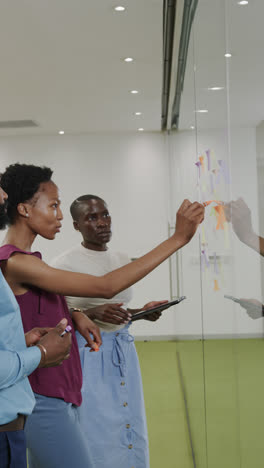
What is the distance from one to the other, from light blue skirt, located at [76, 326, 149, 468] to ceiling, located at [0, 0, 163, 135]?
2579mm

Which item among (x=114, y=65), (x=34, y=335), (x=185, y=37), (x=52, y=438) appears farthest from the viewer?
(x=114, y=65)

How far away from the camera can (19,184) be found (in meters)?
1.81

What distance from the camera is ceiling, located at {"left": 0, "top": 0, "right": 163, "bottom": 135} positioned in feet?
12.7

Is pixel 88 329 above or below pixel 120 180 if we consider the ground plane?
below

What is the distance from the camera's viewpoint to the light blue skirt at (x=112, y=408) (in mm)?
2234

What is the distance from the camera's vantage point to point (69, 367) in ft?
5.69

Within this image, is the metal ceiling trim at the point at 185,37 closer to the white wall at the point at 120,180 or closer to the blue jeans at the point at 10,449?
the blue jeans at the point at 10,449

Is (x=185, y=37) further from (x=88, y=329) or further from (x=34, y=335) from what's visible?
(x=34, y=335)

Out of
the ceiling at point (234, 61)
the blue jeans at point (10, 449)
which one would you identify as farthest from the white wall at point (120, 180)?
the blue jeans at point (10, 449)

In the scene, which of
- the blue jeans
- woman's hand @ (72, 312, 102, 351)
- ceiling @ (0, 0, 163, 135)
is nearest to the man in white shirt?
woman's hand @ (72, 312, 102, 351)

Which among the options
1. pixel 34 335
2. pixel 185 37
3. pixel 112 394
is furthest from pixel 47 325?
pixel 185 37

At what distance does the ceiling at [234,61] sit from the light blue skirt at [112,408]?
1071 millimetres

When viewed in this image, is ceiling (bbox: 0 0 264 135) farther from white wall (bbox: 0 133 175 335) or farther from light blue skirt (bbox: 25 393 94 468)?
light blue skirt (bbox: 25 393 94 468)

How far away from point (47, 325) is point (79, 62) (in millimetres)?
3718
